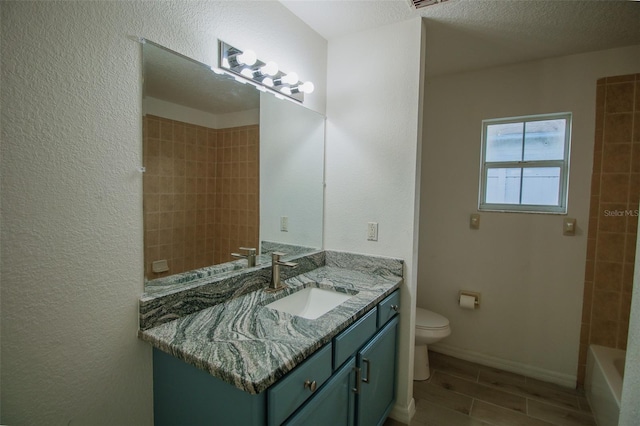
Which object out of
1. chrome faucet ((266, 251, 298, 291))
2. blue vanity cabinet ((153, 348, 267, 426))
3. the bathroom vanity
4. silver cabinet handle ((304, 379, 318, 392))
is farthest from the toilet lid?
blue vanity cabinet ((153, 348, 267, 426))

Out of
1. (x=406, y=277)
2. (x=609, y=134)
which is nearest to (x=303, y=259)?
(x=406, y=277)

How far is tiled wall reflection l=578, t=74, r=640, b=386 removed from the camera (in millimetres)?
2105

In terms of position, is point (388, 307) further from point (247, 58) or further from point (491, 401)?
point (247, 58)

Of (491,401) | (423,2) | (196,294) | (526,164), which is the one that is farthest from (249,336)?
(526,164)

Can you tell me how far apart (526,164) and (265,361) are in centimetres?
252

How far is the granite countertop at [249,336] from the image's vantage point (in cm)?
91

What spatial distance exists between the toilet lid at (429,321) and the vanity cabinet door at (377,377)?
21.8 inches

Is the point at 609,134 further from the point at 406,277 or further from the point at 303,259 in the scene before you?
the point at 303,259

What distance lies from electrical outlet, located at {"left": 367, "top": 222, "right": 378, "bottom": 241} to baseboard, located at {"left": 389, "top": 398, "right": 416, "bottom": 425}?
41.6 inches

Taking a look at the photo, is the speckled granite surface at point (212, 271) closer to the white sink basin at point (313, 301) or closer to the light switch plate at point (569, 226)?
the white sink basin at point (313, 301)

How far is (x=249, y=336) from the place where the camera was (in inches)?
43.8

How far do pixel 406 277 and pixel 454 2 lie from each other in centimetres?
154

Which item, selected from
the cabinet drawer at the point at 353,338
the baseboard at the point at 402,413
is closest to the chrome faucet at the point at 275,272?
the cabinet drawer at the point at 353,338

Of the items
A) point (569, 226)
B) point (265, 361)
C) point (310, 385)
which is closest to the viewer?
point (265, 361)
